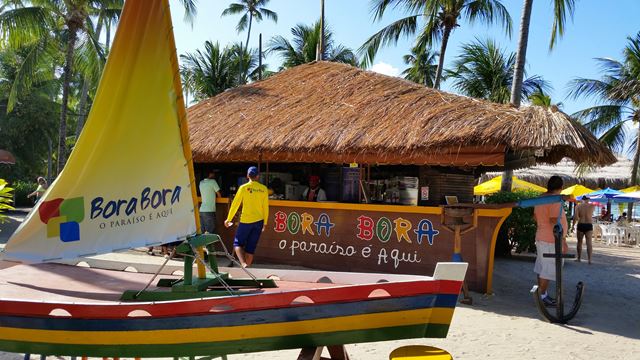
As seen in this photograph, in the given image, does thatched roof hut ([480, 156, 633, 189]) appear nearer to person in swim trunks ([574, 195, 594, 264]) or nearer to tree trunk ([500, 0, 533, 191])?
person in swim trunks ([574, 195, 594, 264])

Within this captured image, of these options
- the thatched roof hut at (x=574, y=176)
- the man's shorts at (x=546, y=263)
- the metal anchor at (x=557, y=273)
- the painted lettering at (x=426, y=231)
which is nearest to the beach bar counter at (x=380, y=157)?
the painted lettering at (x=426, y=231)

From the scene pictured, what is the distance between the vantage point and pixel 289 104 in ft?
32.4

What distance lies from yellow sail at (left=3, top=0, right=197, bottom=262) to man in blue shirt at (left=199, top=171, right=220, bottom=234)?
552 cm

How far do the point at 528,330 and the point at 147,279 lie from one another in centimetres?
411

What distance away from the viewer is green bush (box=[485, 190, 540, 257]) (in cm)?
1073

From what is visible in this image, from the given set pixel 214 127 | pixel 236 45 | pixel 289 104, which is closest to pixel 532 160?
pixel 289 104

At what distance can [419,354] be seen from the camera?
2900 mm

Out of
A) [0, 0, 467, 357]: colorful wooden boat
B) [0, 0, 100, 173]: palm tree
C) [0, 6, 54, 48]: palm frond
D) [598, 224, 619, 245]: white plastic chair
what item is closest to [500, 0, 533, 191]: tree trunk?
[0, 0, 467, 357]: colorful wooden boat

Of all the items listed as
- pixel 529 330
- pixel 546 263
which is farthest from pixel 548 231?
pixel 529 330

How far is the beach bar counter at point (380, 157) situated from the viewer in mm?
6809

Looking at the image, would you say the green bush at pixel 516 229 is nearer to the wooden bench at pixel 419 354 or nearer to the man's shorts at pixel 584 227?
the man's shorts at pixel 584 227

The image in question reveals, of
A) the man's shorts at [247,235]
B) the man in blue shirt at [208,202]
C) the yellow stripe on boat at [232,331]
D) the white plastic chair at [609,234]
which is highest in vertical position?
the man in blue shirt at [208,202]

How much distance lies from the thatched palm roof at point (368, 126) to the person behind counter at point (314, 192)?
93 cm

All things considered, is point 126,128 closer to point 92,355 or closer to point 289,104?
point 92,355
